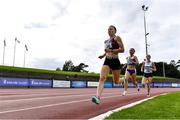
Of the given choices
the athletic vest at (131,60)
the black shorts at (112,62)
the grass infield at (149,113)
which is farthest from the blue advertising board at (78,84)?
the grass infield at (149,113)

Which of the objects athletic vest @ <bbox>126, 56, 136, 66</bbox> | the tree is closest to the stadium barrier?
athletic vest @ <bbox>126, 56, 136, 66</bbox>

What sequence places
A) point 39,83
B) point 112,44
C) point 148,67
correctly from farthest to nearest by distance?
point 39,83 < point 148,67 < point 112,44

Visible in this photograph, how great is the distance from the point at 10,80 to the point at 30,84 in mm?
3812

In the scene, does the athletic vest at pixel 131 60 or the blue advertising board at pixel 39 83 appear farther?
the blue advertising board at pixel 39 83

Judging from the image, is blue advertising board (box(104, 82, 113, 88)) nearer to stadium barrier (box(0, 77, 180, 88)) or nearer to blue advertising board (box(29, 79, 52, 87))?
stadium barrier (box(0, 77, 180, 88))

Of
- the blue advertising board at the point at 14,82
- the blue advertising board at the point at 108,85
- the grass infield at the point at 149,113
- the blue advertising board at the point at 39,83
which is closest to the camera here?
the grass infield at the point at 149,113

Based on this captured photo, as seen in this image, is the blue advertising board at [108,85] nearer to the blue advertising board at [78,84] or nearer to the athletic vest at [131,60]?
the blue advertising board at [78,84]

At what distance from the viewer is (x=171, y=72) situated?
161375 mm

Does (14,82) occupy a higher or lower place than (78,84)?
higher


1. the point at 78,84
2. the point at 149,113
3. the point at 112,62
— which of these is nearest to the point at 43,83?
the point at 78,84

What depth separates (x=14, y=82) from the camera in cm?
3869

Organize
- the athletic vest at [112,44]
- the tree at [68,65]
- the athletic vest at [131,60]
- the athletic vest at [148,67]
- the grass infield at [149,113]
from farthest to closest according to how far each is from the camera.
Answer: the tree at [68,65] < the athletic vest at [148,67] < the athletic vest at [131,60] < the athletic vest at [112,44] < the grass infield at [149,113]

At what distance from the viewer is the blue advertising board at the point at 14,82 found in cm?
3679

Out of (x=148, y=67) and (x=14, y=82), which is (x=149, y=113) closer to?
(x=148, y=67)
